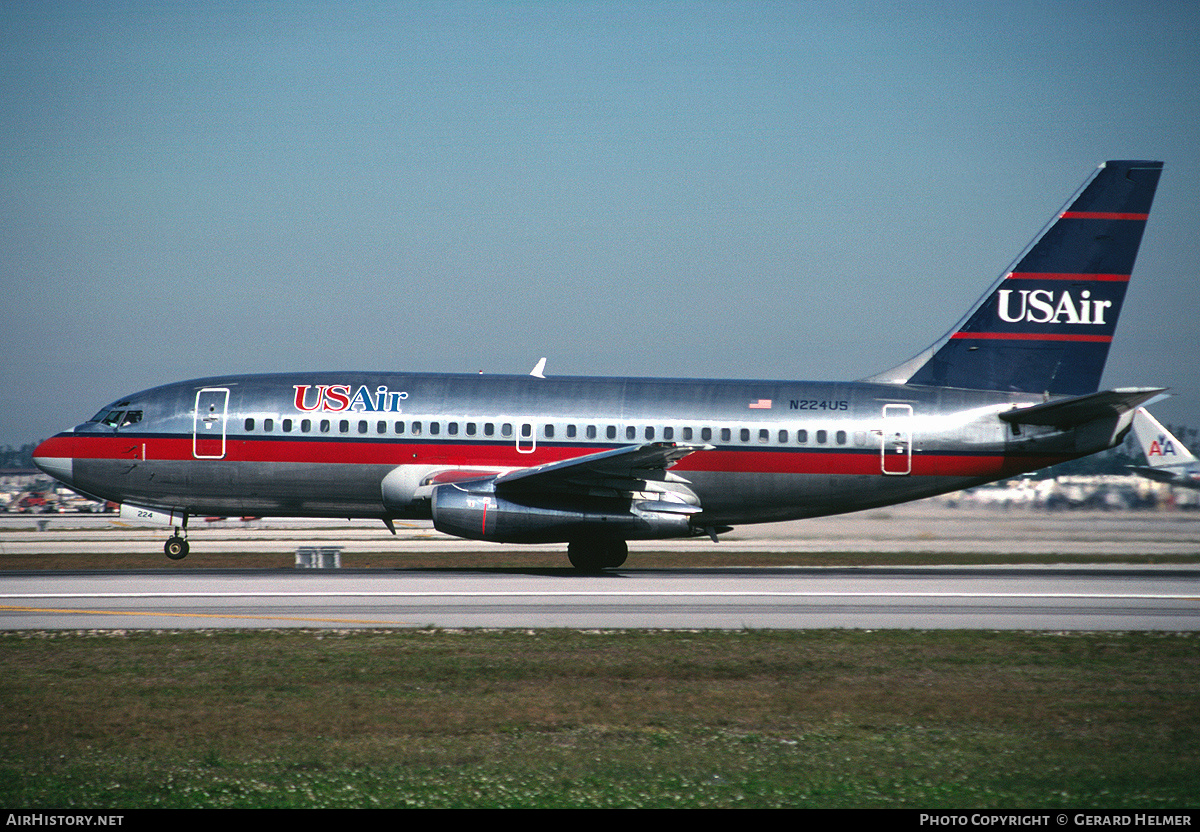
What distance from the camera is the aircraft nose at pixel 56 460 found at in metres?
27.6

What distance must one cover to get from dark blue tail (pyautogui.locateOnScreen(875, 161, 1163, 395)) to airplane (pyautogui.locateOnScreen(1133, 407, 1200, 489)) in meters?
12.5

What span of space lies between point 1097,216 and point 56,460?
2767cm

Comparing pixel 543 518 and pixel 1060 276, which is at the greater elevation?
pixel 1060 276

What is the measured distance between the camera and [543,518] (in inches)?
994

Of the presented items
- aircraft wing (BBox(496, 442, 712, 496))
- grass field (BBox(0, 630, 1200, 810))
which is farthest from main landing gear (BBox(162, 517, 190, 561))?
grass field (BBox(0, 630, 1200, 810))

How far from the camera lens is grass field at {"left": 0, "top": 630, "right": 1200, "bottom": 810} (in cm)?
867

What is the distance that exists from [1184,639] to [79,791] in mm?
15061

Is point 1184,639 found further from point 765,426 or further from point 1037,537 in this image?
point 1037,537

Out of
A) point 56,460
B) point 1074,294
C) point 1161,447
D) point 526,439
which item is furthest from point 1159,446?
point 56,460

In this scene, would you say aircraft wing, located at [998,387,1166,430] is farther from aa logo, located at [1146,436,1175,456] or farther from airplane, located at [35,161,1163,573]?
aa logo, located at [1146,436,1175,456]

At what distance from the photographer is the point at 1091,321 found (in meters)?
27.8

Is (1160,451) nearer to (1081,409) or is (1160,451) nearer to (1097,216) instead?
(1097,216)

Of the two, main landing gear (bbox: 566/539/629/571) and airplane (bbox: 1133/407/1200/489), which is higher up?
airplane (bbox: 1133/407/1200/489)

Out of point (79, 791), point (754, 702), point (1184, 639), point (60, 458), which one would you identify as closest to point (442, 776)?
point (79, 791)
